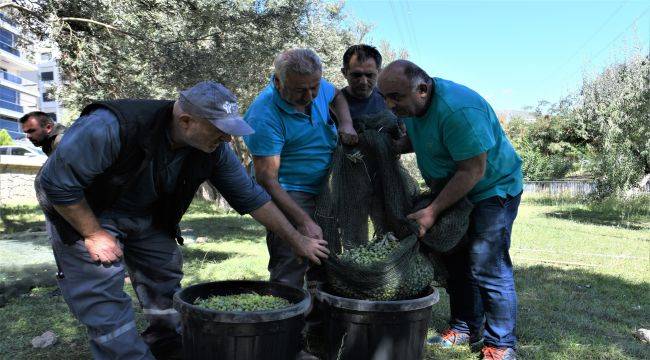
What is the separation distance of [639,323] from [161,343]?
3.95 meters

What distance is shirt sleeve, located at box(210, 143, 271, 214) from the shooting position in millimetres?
2984

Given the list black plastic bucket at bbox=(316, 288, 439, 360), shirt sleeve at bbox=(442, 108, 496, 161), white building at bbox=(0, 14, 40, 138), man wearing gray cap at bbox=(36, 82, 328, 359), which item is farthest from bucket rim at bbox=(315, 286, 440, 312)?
white building at bbox=(0, 14, 40, 138)

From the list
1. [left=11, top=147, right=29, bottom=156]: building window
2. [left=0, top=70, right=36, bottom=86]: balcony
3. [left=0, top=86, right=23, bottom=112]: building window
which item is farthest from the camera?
[left=0, top=70, right=36, bottom=86]: balcony

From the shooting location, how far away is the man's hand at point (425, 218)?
10.5 ft

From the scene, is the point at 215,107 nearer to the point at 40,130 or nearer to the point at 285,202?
the point at 285,202

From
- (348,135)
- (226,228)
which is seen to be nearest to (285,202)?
(348,135)

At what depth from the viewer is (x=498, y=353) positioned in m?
3.32

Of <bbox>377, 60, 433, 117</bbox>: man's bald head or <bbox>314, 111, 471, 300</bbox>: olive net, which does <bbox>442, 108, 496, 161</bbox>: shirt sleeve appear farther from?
<bbox>314, 111, 471, 300</bbox>: olive net

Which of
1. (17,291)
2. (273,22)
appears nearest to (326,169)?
(17,291)

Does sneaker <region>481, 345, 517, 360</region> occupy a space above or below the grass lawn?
above

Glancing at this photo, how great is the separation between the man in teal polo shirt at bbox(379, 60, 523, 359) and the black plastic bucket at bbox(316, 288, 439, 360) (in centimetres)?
59

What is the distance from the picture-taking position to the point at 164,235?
3.19 metres

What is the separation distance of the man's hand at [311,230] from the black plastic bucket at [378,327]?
1.30ft

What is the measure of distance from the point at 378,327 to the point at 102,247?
1.47m
